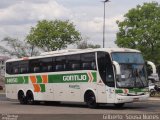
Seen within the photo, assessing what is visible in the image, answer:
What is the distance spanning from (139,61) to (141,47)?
47.2m

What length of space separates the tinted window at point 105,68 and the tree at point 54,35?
44.4 metres

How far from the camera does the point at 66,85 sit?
3038 centimetres

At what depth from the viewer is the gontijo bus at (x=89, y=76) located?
26828 mm

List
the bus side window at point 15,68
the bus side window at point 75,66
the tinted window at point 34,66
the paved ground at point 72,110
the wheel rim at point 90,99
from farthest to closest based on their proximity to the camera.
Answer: the bus side window at point 15,68
the tinted window at point 34,66
the bus side window at point 75,66
the wheel rim at point 90,99
the paved ground at point 72,110

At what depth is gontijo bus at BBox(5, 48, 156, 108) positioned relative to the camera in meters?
26.8

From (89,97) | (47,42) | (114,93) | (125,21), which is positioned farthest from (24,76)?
(125,21)

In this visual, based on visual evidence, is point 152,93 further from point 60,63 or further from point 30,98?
point 60,63

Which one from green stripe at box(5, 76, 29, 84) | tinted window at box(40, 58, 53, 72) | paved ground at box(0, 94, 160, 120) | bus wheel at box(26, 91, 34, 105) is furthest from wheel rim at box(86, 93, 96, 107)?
green stripe at box(5, 76, 29, 84)

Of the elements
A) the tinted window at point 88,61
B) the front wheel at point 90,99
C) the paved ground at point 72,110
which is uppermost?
the tinted window at point 88,61

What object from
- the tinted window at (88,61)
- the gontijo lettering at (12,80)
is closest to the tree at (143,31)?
the gontijo lettering at (12,80)

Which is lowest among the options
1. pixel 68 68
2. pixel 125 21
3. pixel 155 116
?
pixel 155 116

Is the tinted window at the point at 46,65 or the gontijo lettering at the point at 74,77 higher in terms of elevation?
the tinted window at the point at 46,65

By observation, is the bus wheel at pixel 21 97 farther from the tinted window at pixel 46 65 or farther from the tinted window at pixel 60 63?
the tinted window at pixel 60 63

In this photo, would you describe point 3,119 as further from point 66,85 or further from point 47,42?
point 47,42
